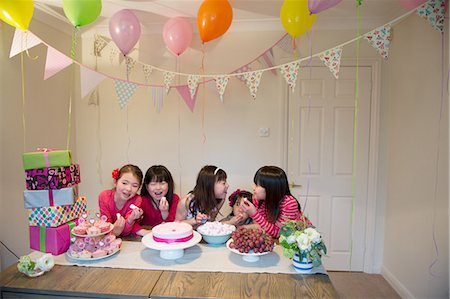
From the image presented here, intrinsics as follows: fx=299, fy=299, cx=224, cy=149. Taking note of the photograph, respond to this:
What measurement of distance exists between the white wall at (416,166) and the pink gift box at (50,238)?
230cm

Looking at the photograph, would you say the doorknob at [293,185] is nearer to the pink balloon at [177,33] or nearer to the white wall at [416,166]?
the white wall at [416,166]

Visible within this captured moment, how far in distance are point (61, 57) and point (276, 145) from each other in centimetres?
199

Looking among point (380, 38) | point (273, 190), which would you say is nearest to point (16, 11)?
point (273, 190)

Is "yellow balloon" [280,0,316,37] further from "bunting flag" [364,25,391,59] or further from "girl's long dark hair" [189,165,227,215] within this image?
"girl's long dark hair" [189,165,227,215]

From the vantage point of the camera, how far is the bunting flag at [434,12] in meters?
1.56

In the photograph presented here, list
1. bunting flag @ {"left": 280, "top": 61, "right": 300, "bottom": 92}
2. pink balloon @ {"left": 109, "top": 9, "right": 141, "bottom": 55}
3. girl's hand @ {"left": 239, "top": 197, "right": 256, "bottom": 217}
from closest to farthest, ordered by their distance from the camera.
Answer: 1. girl's hand @ {"left": 239, "top": 197, "right": 256, "bottom": 217}
2. bunting flag @ {"left": 280, "top": 61, "right": 300, "bottom": 92}
3. pink balloon @ {"left": 109, "top": 9, "right": 141, "bottom": 55}

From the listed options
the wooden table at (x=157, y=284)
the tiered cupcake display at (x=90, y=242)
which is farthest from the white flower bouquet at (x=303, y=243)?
the tiered cupcake display at (x=90, y=242)

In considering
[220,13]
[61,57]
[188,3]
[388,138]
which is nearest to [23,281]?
[61,57]

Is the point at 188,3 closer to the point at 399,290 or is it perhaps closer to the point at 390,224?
the point at 390,224

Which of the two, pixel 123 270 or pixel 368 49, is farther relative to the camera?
pixel 368 49

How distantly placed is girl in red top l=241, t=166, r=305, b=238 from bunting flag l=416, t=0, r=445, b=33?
3.78ft

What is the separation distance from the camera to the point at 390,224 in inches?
110

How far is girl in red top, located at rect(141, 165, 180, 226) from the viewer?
6.79 ft

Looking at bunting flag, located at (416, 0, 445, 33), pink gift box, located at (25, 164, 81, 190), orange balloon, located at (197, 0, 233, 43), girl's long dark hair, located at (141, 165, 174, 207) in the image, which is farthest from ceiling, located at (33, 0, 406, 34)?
pink gift box, located at (25, 164, 81, 190)
